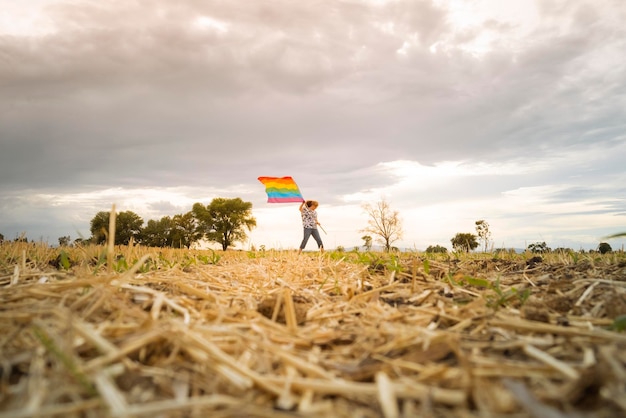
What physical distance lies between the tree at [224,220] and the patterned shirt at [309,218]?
152ft

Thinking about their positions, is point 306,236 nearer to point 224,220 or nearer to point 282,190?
point 282,190

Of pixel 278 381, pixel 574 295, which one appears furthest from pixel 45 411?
pixel 574 295

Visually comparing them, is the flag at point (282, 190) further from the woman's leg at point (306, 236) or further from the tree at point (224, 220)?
the tree at point (224, 220)

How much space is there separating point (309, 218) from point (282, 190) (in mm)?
3879

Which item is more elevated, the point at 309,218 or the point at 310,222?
the point at 309,218

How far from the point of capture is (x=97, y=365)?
6.36 feet

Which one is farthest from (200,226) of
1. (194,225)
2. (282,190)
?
(282,190)

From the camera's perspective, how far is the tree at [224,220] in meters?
61.7

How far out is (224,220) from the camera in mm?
63625

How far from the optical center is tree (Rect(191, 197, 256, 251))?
61.7 meters

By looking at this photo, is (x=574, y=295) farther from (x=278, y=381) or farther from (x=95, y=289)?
(x=95, y=289)

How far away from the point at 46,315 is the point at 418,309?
272cm

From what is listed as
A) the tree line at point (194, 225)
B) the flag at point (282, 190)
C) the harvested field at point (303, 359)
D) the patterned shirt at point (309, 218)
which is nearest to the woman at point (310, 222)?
the patterned shirt at point (309, 218)

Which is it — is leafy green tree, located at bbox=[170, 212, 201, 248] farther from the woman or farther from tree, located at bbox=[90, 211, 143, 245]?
the woman
